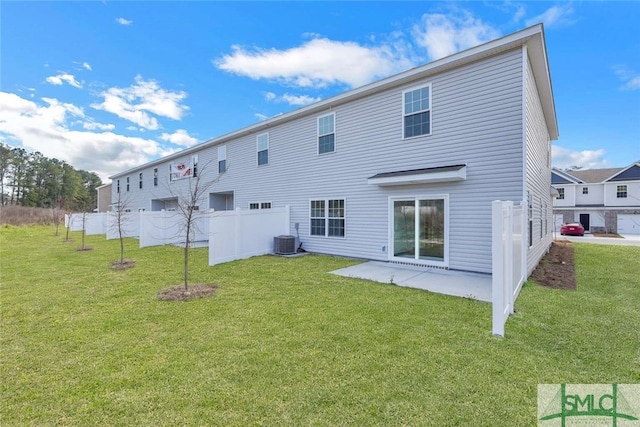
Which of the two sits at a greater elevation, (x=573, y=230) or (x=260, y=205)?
(x=260, y=205)

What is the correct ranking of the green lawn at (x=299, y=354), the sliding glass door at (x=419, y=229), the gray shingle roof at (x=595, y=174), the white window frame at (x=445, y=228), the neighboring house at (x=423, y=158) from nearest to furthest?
1. the green lawn at (x=299, y=354)
2. the neighboring house at (x=423, y=158)
3. the white window frame at (x=445, y=228)
4. the sliding glass door at (x=419, y=229)
5. the gray shingle roof at (x=595, y=174)

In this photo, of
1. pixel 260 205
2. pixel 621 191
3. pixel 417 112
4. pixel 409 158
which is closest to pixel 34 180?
pixel 260 205

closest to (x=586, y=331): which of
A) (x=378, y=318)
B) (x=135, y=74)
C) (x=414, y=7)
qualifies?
(x=378, y=318)

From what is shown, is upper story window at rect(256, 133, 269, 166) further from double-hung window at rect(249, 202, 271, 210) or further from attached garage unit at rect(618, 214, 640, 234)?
attached garage unit at rect(618, 214, 640, 234)

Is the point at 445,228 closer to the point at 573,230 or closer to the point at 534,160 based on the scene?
the point at 534,160

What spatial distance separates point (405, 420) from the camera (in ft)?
7.22

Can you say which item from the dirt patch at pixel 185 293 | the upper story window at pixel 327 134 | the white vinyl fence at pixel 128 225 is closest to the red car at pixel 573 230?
the upper story window at pixel 327 134

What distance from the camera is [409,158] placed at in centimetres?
833

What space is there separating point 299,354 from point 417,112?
23.8 ft

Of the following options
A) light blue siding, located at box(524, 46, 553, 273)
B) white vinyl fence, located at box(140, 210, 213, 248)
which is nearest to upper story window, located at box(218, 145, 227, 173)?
white vinyl fence, located at box(140, 210, 213, 248)

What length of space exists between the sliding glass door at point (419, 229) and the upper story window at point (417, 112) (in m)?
1.95

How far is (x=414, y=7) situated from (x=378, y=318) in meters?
9.82

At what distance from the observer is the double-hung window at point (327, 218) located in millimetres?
10109

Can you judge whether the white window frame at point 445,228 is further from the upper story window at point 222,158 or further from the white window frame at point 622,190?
the white window frame at point 622,190
